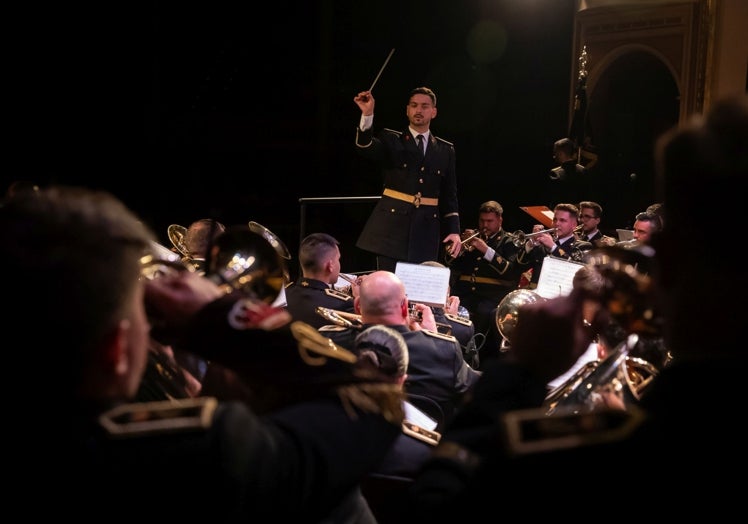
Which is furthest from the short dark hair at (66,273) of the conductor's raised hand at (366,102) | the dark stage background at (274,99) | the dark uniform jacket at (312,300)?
the conductor's raised hand at (366,102)

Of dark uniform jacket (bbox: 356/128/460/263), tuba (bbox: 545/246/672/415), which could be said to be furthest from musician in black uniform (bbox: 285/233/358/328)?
tuba (bbox: 545/246/672/415)

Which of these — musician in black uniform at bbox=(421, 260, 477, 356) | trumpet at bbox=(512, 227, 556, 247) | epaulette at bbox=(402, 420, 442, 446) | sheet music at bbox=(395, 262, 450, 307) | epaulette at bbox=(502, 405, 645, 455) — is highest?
epaulette at bbox=(502, 405, 645, 455)

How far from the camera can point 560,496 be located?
918 mm

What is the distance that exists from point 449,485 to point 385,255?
5452 millimetres

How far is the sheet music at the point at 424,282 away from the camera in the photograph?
497cm

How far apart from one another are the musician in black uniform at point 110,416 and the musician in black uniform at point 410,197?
532cm

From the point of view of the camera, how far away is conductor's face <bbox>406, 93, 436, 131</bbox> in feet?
20.5

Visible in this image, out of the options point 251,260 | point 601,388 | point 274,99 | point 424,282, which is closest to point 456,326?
point 424,282

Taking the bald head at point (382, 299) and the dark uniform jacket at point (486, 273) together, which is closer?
the bald head at point (382, 299)

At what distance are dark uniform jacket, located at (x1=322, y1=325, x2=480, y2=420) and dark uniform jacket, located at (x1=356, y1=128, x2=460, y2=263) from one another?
2.84 meters

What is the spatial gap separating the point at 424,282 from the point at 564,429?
4.02 meters

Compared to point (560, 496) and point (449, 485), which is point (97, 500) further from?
point (560, 496)

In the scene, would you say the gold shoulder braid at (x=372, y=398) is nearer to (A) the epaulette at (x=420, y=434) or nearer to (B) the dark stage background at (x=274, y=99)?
(A) the epaulette at (x=420, y=434)

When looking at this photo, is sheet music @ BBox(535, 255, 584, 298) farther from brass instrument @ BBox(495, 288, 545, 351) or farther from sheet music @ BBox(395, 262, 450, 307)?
sheet music @ BBox(395, 262, 450, 307)
